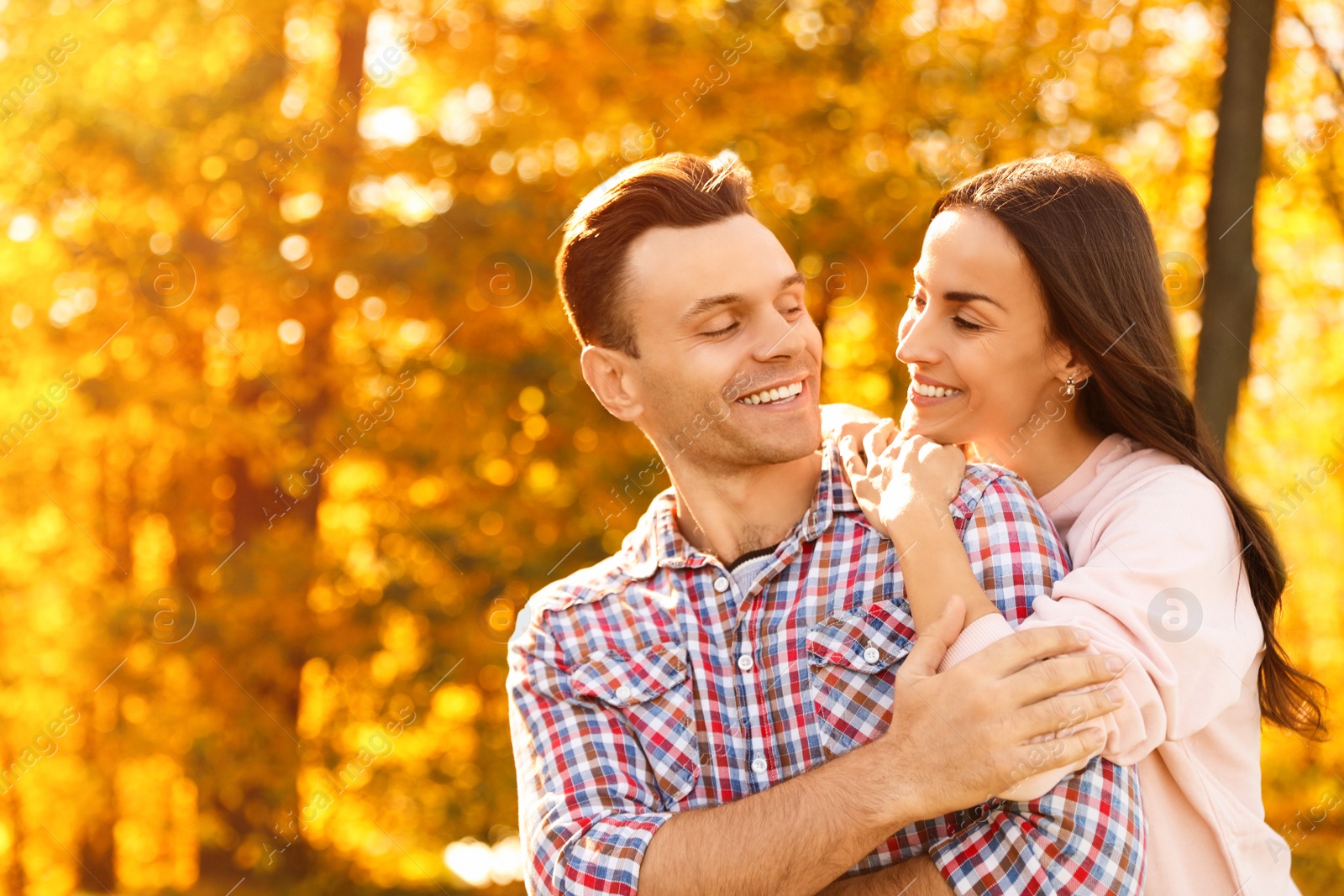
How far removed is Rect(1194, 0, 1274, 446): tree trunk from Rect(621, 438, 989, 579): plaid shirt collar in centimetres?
303

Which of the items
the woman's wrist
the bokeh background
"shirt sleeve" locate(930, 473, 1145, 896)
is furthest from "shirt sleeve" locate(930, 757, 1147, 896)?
the bokeh background

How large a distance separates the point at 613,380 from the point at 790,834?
1.25m

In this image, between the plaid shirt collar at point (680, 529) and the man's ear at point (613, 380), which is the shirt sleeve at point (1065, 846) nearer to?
the plaid shirt collar at point (680, 529)

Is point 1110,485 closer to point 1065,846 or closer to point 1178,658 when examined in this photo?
point 1178,658

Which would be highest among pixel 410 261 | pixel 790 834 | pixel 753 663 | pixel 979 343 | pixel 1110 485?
pixel 410 261

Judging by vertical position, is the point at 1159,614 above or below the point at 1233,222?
below

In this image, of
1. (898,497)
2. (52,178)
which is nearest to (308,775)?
(52,178)

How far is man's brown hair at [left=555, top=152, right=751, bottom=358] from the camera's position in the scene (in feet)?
9.15

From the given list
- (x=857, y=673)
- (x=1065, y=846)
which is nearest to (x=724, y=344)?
(x=857, y=673)

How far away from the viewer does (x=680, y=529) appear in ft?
9.12

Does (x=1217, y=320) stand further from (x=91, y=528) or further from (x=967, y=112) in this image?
(x=91, y=528)

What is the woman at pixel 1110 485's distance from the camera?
81.4 inches

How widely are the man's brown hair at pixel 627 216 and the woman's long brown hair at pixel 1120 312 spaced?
591mm

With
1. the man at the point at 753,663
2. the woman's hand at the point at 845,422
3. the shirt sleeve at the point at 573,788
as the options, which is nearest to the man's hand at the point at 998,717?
the man at the point at 753,663
